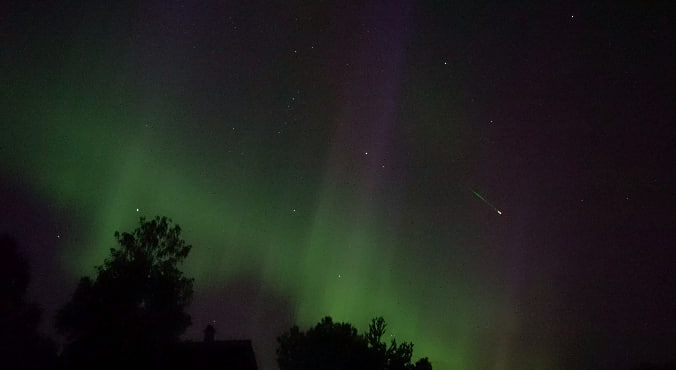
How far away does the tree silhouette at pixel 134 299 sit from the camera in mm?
32375

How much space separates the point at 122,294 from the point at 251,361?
15.2m

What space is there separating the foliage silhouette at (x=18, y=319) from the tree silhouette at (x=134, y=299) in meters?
5.36

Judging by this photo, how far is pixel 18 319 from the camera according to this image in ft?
120

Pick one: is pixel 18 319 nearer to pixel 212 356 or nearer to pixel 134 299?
pixel 134 299

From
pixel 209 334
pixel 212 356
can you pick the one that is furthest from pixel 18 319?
pixel 212 356

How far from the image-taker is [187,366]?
21969 mm

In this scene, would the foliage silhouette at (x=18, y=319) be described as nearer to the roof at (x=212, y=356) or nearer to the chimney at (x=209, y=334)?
the chimney at (x=209, y=334)

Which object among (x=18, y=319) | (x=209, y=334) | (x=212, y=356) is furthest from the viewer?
(x=18, y=319)

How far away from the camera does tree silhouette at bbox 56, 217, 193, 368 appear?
106ft

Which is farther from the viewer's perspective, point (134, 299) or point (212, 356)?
point (134, 299)

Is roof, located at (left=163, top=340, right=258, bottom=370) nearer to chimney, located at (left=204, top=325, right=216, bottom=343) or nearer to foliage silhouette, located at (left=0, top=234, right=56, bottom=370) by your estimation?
chimney, located at (left=204, top=325, right=216, bottom=343)

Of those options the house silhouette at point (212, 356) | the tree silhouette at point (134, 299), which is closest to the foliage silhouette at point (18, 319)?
the tree silhouette at point (134, 299)

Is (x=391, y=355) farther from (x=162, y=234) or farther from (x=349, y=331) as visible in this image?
(x=162, y=234)

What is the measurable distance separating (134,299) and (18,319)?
10.8 metres
